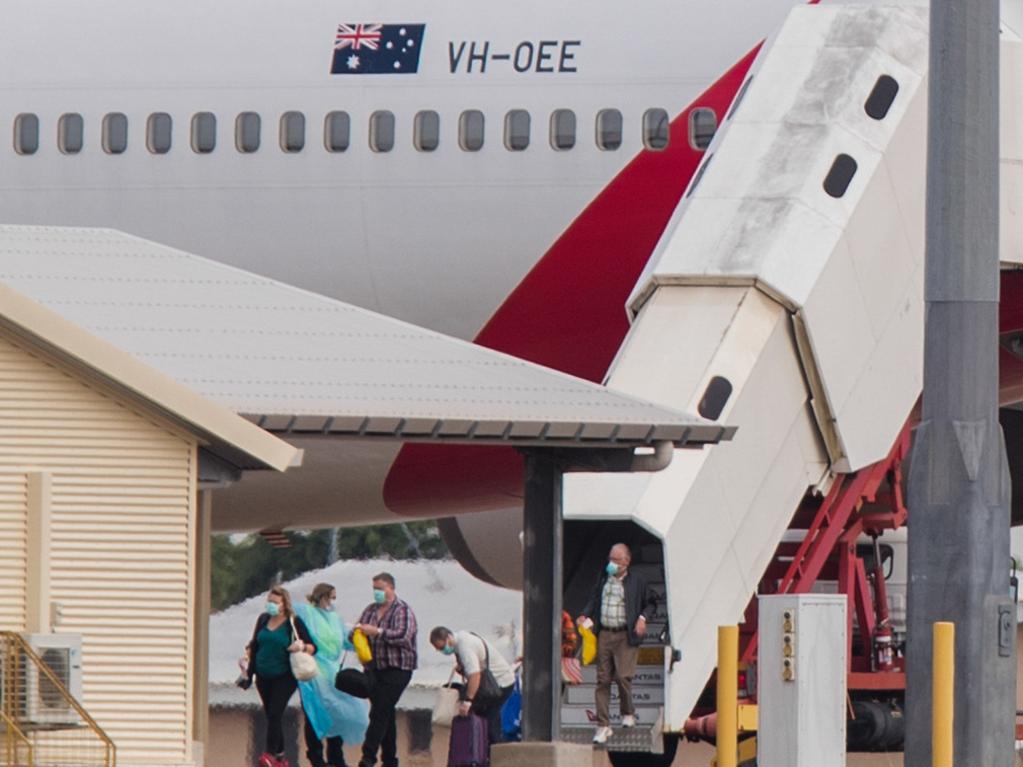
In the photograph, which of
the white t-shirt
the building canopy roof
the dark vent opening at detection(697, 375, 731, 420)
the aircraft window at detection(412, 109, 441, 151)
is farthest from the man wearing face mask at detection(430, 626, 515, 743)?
the building canopy roof

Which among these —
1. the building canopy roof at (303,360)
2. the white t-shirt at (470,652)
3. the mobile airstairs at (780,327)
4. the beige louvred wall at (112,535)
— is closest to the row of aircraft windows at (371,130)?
the mobile airstairs at (780,327)

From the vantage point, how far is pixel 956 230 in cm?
1249

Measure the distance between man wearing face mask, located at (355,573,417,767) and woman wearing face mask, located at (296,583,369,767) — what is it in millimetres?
528

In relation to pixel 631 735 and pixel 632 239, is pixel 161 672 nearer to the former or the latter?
pixel 631 735

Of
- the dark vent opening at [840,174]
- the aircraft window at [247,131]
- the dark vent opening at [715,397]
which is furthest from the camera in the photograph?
the aircraft window at [247,131]

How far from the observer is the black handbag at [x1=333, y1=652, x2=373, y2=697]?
2117 cm

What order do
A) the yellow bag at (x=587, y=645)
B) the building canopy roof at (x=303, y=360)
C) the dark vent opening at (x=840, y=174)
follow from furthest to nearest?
the dark vent opening at (x=840, y=174)
the yellow bag at (x=587, y=645)
the building canopy roof at (x=303, y=360)

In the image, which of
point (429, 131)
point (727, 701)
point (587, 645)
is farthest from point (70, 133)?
point (727, 701)

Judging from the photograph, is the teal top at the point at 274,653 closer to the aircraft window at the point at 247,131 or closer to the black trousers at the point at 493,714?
the black trousers at the point at 493,714

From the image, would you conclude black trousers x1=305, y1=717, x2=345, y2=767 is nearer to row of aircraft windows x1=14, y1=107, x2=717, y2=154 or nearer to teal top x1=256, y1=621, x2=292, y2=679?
teal top x1=256, y1=621, x2=292, y2=679

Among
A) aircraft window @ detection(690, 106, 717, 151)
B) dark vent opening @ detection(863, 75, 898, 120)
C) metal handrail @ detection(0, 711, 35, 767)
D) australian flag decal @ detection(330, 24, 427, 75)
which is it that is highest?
australian flag decal @ detection(330, 24, 427, 75)

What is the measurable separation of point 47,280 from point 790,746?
4.66m

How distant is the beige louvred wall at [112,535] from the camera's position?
12492 millimetres

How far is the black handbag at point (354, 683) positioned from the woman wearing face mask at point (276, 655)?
436 mm
